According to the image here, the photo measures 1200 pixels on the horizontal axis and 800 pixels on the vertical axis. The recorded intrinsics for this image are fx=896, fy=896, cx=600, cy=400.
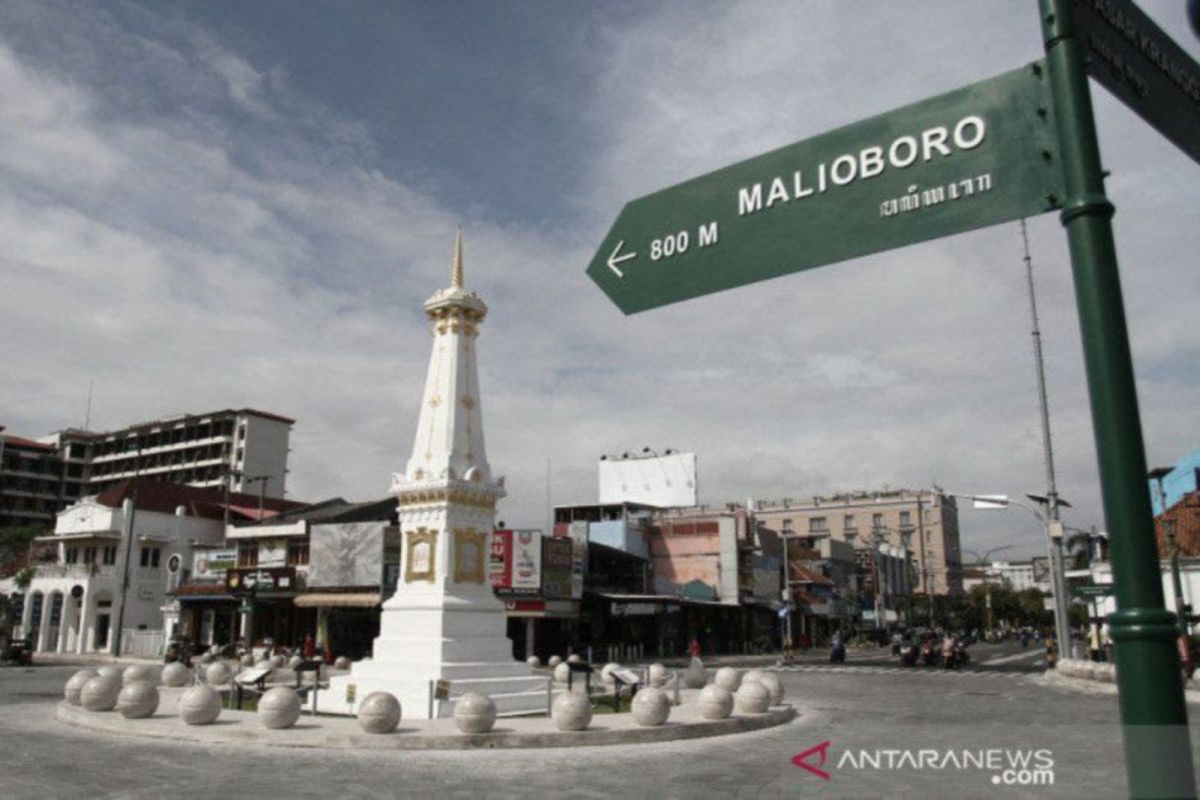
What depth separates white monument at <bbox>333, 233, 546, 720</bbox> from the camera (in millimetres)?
18578

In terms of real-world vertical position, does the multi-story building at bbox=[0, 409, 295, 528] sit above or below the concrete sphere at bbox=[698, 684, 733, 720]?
above

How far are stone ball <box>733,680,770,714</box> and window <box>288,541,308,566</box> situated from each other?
31.5 m

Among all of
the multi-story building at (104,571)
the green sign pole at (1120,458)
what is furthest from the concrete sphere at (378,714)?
the multi-story building at (104,571)

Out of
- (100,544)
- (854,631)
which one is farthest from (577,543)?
(854,631)

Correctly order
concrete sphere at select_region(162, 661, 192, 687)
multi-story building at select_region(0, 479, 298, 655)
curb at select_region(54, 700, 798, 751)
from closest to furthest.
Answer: curb at select_region(54, 700, 798, 751), concrete sphere at select_region(162, 661, 192, 687), multi-story building at select_region(0, 479, 298, 655)

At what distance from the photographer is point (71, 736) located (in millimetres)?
15094

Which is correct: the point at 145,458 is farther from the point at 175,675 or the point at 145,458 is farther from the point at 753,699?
the point at 753,699

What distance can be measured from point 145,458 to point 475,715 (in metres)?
88.7

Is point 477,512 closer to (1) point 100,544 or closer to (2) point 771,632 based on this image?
(1) point 100,544

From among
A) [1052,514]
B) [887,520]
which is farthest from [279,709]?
[887,520]

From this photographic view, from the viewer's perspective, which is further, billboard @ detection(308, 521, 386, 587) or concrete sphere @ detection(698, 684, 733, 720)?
billboard @ detection(308, 521, 386, 587)

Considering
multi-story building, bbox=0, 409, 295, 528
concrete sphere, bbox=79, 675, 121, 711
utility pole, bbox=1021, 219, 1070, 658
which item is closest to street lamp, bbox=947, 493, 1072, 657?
utility pole, bbox=1021, 219, 1070, 658

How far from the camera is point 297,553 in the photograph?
44.7 meters

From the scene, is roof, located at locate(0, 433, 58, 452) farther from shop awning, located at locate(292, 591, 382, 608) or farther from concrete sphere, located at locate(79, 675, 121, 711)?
concrete sphere, located at locate(79, 675, 121, 711)
